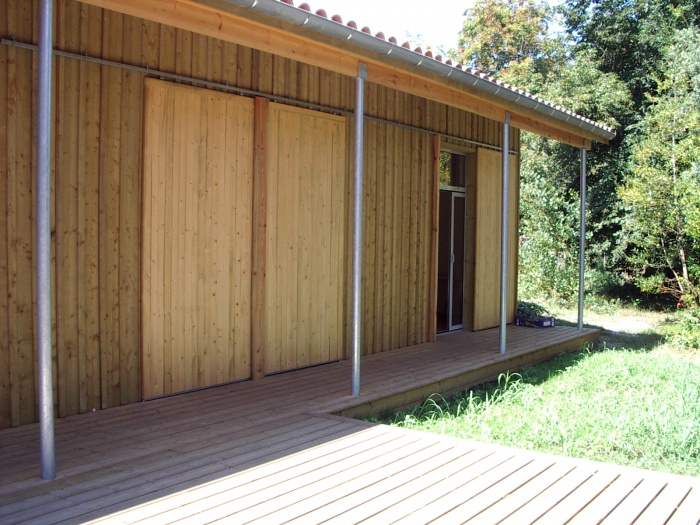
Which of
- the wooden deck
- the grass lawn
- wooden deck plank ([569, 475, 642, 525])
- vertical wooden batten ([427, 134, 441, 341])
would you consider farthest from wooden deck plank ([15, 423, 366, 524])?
vertical wooden batten ([427, 134, 441, 341])

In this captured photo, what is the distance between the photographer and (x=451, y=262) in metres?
9.24

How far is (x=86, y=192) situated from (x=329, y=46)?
1.91 metres

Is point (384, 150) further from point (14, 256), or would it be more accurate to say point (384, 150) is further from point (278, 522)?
point (278, 522)

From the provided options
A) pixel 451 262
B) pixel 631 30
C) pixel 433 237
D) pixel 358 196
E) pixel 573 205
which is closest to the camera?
pixel 358 196

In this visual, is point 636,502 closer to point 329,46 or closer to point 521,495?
point 521,495

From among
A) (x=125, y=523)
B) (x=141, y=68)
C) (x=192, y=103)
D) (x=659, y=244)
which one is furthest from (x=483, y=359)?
Answer: (x=659, y=244)

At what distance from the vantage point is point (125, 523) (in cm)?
293

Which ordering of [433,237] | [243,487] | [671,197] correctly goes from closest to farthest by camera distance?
[243,487] < [433,237] < [671,197]

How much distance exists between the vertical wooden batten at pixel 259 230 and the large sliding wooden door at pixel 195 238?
0.06m

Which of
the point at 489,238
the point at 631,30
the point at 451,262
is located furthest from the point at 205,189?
the point at 631,30

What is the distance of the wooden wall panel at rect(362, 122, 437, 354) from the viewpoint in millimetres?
7434

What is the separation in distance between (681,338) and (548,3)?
54.0ft

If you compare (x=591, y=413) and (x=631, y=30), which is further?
(x=631, y=30)

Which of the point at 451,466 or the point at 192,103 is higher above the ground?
the point at 192,103
